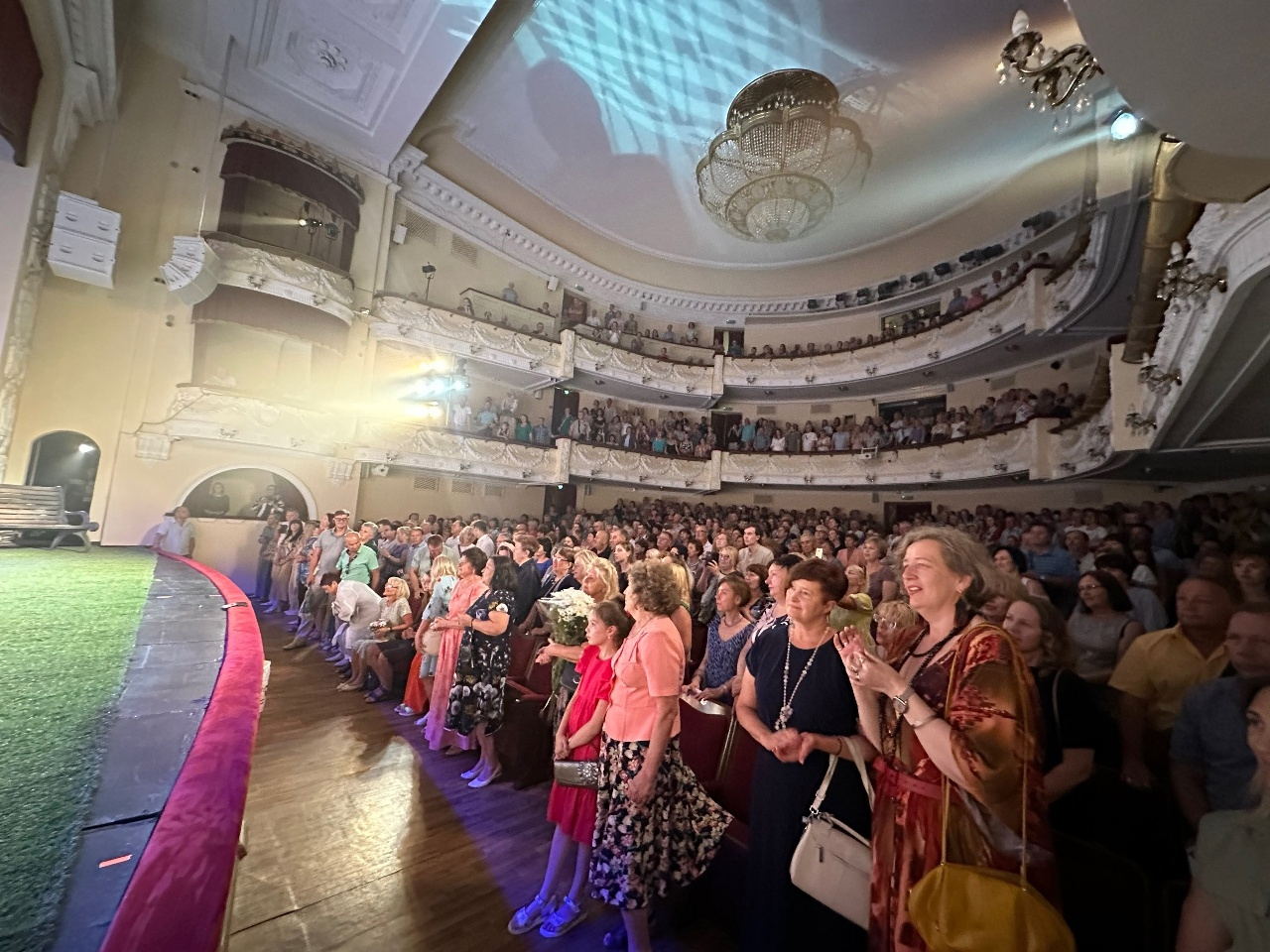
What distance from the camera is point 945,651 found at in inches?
57.2

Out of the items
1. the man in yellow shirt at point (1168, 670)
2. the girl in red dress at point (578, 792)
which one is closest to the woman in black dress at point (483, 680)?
the girl in red dress at point (578, 792)

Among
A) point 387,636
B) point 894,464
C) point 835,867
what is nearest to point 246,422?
point 387,636

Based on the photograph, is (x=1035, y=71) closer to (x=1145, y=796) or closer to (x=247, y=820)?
(x=1145, y=796)

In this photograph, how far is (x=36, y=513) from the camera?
228 inches

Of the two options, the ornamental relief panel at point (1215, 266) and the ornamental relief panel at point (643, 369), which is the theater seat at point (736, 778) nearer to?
the ornamental relief panel at point (1215, 266)

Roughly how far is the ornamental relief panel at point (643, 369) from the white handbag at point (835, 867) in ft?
43.8

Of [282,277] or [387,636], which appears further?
[282,277]

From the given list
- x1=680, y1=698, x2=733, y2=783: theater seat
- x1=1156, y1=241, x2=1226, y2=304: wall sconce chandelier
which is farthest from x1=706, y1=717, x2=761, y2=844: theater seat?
x1=1156, y1=241, x2=1226, y2=304: wall sconce chandelier

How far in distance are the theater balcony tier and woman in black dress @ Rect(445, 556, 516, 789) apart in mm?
7718

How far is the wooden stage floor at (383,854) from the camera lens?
2205 mm

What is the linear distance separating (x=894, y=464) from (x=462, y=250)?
39.5ft

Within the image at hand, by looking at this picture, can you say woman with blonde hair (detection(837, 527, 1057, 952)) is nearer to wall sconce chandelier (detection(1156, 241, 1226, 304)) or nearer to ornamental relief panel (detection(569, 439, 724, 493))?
wall sconce chandelier (detection(1156, 241, 1226, 304))

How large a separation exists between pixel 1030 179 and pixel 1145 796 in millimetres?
14208

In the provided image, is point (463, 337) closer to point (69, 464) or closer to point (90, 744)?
point (69, 464)
